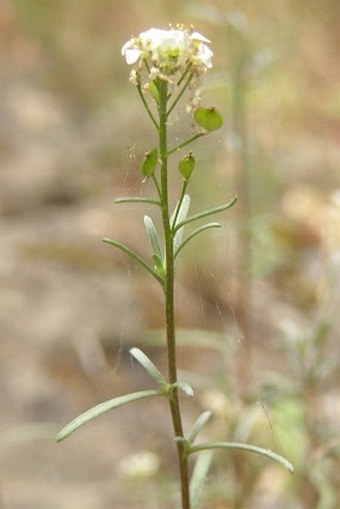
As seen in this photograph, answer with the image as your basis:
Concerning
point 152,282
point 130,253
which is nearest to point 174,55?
point 130,253

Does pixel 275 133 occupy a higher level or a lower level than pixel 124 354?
higher

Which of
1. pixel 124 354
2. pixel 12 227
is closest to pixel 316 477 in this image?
pixel 124 354

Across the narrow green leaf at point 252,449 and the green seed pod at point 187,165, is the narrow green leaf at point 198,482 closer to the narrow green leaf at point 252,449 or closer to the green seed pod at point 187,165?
the narrow green leaf at point 252,449

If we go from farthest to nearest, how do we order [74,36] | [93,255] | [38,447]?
1. [74,36]
2. [93,255]
3. [38,447]

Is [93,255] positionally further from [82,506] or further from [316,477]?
[316,477]

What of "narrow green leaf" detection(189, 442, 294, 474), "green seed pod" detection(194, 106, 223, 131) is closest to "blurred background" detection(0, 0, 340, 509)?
"narrow green leaf" detection(189, 442, 294, 474)

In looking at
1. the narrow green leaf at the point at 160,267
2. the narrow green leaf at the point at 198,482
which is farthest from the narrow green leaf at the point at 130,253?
the narrow green leaf at the point at 198,482
